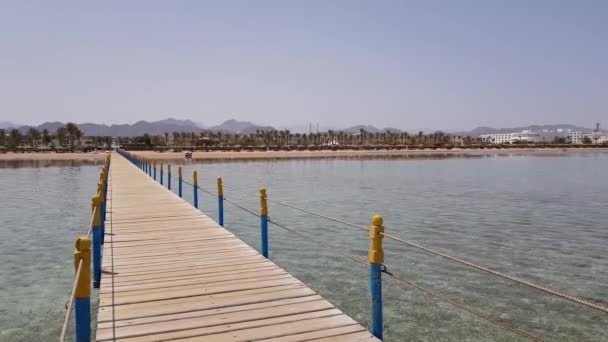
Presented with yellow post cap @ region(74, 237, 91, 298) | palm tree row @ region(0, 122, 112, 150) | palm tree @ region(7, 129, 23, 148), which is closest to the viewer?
yellow post cap @ region(74, 237, 91, 298)

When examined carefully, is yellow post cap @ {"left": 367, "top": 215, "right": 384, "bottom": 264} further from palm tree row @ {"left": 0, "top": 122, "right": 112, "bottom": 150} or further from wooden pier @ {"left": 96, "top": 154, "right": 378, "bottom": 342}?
palm tree row @ {"left": 0, "top": 122, "right": 112, "bottom": 150}

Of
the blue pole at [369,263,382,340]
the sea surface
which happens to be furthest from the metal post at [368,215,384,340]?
the sea surface

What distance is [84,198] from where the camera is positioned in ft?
102

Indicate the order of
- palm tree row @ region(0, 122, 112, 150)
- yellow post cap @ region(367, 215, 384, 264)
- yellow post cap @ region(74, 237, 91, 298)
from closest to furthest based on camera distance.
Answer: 1. yellow post cap @ region(74, 237, 91, 298)
2. yellow post cap @ region(367, 215, 384, 264)
3. palm tree row @ region(0, 122, 112, 150)

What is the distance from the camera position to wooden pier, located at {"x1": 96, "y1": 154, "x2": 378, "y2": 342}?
227 inches

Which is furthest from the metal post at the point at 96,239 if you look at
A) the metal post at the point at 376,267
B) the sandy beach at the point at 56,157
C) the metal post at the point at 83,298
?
the sandy beach at the point at 56,157

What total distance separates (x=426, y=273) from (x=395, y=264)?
118 centimetres

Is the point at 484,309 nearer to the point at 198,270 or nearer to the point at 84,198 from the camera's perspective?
the point at 198,270

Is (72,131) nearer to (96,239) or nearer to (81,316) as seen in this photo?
(96,239)

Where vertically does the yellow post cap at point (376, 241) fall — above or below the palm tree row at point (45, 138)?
below

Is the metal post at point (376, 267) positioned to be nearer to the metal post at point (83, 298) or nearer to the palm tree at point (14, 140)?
the metal post at point (83, 298)

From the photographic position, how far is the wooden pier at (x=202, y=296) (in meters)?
5.77

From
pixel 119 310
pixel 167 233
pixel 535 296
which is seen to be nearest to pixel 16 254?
pixel 167 233

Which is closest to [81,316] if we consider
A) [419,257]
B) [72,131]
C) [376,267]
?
[376,267]
